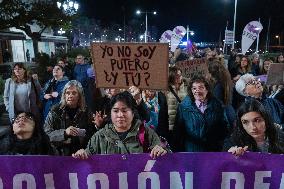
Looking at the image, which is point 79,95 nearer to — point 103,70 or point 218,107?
point 103,70

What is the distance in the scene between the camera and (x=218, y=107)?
4.67 meters

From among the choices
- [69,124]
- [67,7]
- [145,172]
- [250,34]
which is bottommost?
[145,172]

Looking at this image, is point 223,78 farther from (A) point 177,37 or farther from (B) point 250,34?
(A) point 177,37

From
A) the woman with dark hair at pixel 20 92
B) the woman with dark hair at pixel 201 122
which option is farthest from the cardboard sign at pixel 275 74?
the woman with dark hair at pixel 20 92

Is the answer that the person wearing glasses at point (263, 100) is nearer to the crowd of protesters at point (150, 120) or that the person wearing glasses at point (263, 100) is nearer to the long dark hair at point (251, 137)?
the crowd of protesters at point (150, 120)

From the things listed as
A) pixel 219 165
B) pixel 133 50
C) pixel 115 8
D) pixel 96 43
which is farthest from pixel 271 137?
pixel 115 8

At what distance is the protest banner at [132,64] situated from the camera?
13.0 feet

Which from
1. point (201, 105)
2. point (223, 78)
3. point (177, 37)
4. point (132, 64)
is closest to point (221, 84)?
point (223, 78)

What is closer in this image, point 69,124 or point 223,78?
point 69,124

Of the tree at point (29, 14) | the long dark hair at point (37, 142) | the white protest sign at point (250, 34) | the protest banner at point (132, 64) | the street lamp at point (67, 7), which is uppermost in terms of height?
the street lamp at point (67, 7)

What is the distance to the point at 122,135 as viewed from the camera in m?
3.44

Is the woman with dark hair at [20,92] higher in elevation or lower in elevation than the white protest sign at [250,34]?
lower

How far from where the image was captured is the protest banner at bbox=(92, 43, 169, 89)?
3973 mm

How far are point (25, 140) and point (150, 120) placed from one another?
1843 millimetres
